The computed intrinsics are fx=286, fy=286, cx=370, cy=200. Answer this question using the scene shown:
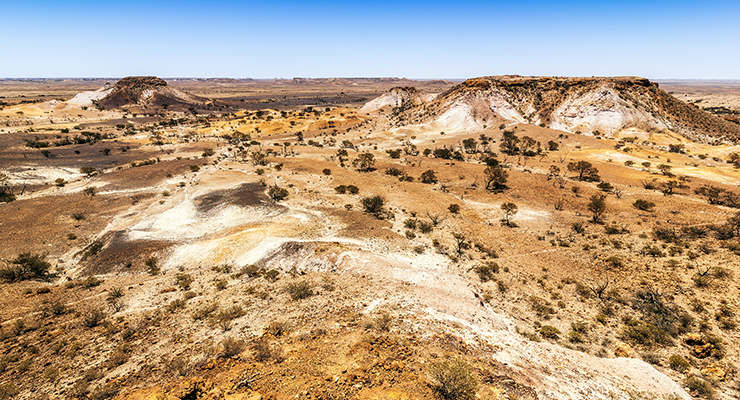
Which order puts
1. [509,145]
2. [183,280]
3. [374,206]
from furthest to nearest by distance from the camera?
[509,145]
[374,206]
[183,280]

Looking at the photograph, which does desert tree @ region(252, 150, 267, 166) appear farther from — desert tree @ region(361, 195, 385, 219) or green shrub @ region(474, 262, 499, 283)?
green shrub @ region(474, 262, 499, 283)

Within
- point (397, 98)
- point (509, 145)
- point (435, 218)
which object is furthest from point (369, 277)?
point (397, 98)

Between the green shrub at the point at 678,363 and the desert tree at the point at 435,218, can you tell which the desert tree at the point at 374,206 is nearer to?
the desert tree at the point at 435,218

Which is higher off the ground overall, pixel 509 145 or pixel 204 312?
pixel 509 145

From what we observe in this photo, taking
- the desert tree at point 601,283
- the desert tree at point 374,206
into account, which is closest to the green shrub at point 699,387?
the desert tree at point 601,283

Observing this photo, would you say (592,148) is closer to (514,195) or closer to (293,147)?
(514,195)

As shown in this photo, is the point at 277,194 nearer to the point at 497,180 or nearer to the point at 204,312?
the point at 204,312

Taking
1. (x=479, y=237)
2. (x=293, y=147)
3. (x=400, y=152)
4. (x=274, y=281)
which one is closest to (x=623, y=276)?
(x=479, y=237)
